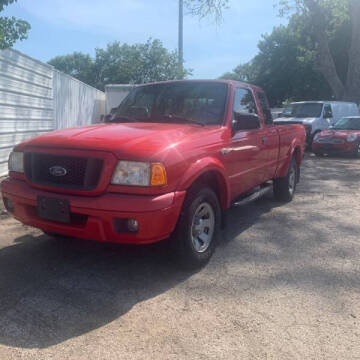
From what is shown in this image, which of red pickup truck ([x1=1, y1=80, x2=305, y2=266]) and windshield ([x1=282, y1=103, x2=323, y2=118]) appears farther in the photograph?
windshield ([x1=282, y1=103, x2=323, y2=118])

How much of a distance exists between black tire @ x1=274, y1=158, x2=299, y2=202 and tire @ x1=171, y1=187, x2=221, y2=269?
288 cm

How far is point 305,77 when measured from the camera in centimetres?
3712

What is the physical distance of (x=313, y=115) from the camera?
651 inches

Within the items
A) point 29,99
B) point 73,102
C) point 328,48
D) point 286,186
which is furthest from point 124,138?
point 328,48

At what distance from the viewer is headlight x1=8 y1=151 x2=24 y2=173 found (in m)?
3.93

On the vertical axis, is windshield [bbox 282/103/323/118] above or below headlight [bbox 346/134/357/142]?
above

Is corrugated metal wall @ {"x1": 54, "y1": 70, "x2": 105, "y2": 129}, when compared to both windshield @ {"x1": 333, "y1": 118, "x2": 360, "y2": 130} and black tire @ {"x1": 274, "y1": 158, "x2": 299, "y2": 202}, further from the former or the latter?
windshield @ {"x1": 333, "y1": 118, "x2": 360, "y2": 130}

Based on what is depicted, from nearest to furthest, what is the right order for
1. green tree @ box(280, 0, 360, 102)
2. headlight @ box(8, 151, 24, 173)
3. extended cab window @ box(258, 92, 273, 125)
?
headlight @ box(8, 151, 24, 173), extended cab window @ box(258, 92, 273, 125), green tree @ box(280, 0, 360, 102)

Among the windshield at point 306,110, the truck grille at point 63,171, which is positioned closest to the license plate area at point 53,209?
the truck grille at point 63,171

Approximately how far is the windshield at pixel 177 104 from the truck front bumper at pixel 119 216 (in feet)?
4.54

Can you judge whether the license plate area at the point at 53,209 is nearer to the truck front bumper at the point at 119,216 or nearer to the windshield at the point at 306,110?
the truck front bumper at the point at 119,216

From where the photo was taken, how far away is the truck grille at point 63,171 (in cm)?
343

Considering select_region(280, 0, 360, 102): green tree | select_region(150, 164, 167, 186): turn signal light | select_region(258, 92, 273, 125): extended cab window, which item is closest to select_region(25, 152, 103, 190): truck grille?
select_region(150, 164, 167, 186): turn signal light

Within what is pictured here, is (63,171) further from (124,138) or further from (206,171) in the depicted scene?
(206,171)
